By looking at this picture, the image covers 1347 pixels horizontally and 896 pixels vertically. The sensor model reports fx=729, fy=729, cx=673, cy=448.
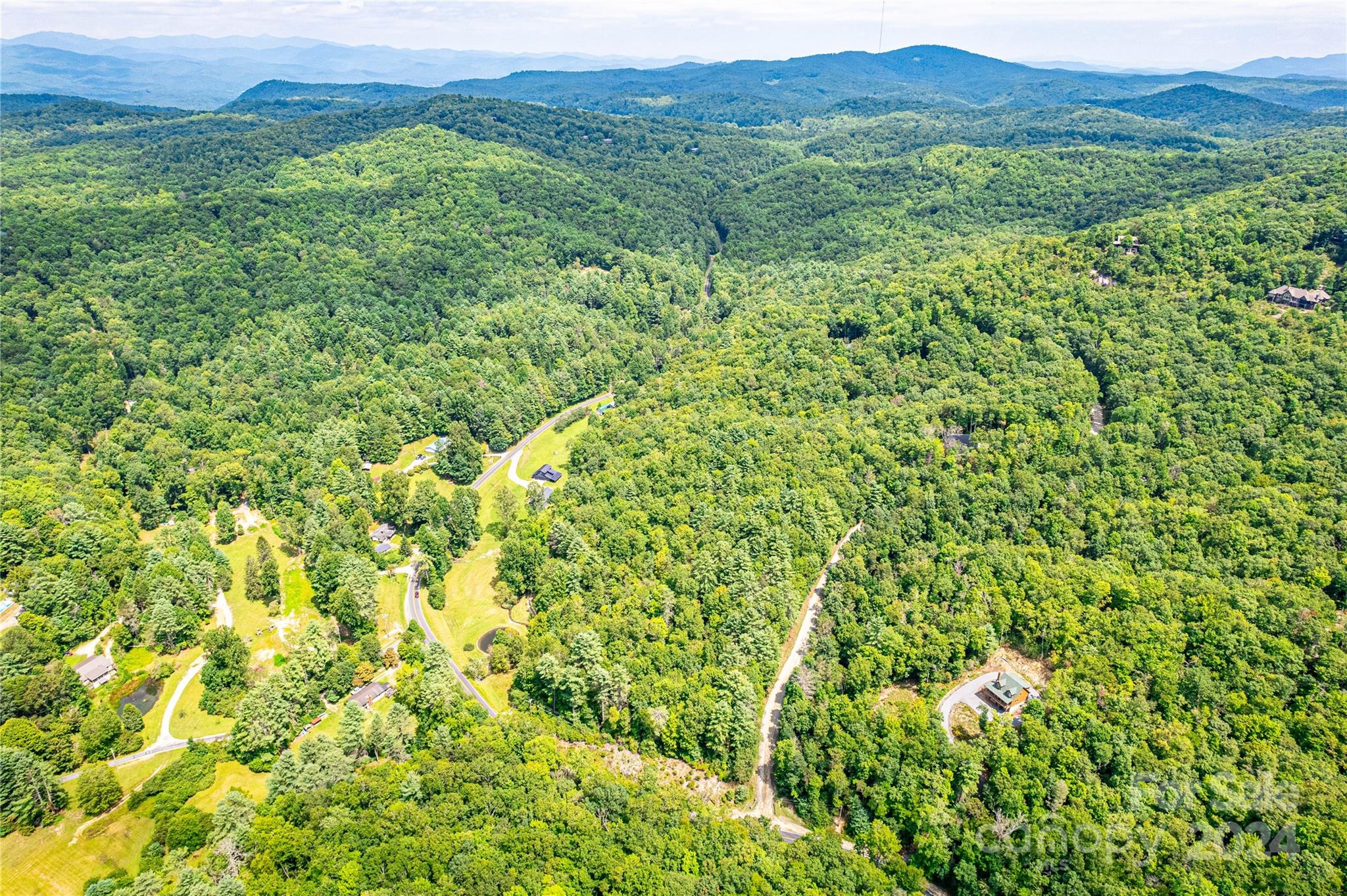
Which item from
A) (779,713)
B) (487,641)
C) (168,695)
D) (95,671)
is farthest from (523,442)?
(779,713)

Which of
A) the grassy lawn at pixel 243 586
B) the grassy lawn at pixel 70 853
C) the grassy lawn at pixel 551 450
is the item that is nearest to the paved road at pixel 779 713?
the grassy lawn at pixel 551 450

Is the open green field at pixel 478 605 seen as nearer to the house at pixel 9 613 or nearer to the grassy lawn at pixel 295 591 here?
the grassy lawn at pixel 295 591

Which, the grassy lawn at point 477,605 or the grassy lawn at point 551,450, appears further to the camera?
the grassy lawn at point 551,450

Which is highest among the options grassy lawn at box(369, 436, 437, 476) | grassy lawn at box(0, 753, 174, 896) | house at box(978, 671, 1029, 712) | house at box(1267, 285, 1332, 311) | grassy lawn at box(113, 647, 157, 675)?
house at box(1267, 285, 1332, 311)

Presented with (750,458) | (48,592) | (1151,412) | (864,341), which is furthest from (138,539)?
(1151,412)

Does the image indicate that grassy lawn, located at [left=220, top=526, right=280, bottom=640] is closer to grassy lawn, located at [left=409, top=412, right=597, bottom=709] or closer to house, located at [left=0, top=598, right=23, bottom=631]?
grassy lawn, located at [left=409, top=412, right=597, bottom=709]

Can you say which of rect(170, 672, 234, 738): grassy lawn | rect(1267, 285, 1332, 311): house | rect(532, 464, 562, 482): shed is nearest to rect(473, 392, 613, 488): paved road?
rect(532, 464, 562, 482): shed
